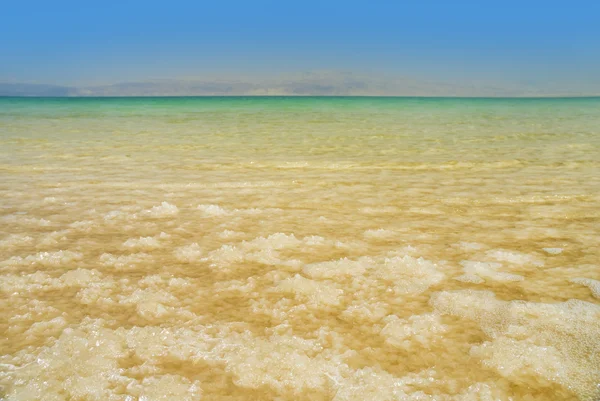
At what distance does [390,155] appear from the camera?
957 cm

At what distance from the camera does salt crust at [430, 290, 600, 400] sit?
6.81 ft

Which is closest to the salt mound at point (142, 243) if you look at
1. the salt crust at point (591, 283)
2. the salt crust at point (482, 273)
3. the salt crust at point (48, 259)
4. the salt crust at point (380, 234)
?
the salt crust at point (48, 259)

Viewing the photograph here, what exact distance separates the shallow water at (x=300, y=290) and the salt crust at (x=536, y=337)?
1cm

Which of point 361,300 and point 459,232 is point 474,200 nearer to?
point 459,232

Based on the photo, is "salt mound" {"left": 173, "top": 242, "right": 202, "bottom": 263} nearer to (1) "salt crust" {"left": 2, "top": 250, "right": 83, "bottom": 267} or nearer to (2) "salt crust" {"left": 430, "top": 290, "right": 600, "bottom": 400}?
(1) "salt crust" {"left": 2, "top": 250, "right": 83, "bottom": 267}

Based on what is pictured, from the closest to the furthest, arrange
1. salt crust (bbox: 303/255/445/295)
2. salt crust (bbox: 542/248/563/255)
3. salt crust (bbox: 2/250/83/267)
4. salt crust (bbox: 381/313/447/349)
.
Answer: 1. salt crust (bbox: 381/313/447/349)
2. salt crust (bbox: 303/255/445/295)
3. salt crust (bbox: 2/250/83/267)
4. salt crust (bbox: 542/248/563/255)

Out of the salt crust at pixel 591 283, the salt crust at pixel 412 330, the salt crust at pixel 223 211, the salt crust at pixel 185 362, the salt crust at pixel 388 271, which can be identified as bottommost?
the salt crust at pixel 185 362

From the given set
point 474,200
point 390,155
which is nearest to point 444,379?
point 474,200

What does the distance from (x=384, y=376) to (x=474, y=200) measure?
378 centimetres

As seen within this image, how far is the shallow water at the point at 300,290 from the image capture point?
206cm

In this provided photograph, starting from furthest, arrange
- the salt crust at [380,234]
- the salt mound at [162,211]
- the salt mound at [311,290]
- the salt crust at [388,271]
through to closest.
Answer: the salt mound at [162,211]
the salt crust at [380,234]
the salt crust at [388,271]
the salt mound at [311,290]

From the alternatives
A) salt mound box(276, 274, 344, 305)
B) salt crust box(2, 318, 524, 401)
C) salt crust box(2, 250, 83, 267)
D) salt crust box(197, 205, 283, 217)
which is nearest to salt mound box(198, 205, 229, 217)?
salt crust box(197, 205, 283, 217)

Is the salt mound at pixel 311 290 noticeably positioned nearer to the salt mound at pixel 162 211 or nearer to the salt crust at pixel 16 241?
the salt mound at pixel 162 211

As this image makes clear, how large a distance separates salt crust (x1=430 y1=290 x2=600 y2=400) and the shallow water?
0.4 inches
